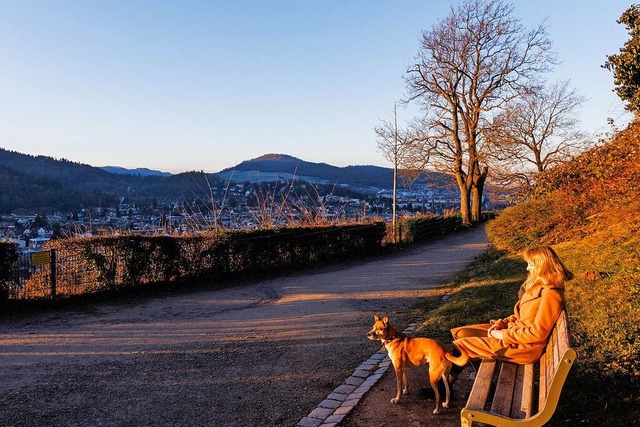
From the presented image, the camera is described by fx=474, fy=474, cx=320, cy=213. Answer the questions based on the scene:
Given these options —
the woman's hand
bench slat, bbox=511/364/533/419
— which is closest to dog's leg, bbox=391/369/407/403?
the woman's hand

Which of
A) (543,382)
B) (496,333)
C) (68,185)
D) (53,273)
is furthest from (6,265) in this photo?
(68,185)

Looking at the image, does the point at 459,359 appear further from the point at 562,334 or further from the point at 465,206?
the point at 465,206

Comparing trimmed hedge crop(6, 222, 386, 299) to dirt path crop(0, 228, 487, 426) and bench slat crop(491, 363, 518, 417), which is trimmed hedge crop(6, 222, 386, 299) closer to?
dirt path crop(0, 228, 487, 426)

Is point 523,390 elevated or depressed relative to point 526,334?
depressed

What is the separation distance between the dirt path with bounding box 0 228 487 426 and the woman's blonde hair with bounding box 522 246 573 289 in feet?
8.01

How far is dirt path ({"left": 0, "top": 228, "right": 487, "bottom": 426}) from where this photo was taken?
15.6 ft

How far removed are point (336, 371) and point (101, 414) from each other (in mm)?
2563

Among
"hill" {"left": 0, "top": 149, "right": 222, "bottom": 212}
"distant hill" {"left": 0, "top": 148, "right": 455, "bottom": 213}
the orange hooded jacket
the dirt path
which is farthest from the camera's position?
"hill" {"left": 0, "top": 149, "right": 222, "bottom": 212}

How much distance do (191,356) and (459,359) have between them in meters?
3.94

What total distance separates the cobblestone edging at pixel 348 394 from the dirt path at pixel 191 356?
0.58 ft

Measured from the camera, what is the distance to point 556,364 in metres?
2.98

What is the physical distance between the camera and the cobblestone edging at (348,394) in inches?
166

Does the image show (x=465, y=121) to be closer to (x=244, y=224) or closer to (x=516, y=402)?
(x=244, y=224)

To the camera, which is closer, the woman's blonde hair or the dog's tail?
the woman's blonde hair
